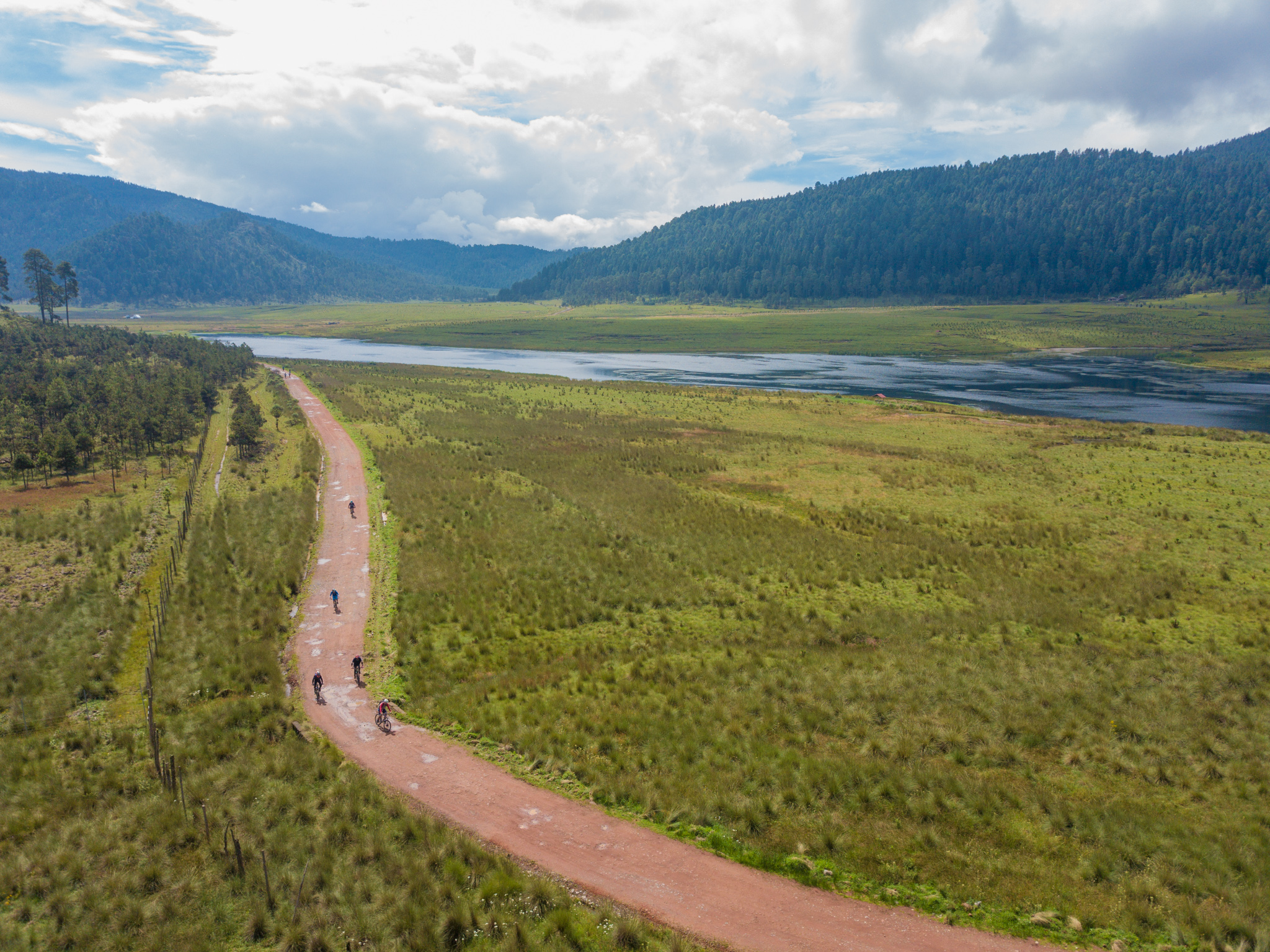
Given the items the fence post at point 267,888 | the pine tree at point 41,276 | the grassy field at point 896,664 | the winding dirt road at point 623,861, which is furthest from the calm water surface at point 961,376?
the fence post at point 267,888

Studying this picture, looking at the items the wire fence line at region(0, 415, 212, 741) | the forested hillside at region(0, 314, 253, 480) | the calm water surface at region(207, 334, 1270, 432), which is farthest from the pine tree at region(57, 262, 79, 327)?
the wire fence line at region(0, 415, 212, 741)

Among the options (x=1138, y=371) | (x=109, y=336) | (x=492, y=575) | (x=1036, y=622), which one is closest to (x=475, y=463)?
(x=492, y=575)

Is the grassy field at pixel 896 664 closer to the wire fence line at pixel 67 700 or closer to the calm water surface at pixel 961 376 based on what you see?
the wire fence line at pixel 67 700

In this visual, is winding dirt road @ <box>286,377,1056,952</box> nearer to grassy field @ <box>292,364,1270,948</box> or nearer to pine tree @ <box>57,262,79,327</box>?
grassy field @ <box>292,364,1270,948</box>

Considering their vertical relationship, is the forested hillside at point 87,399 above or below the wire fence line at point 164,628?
above

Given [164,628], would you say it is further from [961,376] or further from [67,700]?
[961,376]

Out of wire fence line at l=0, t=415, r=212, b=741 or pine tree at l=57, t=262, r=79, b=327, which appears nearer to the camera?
wire fence line at l=0, t=415, r=212, b=741

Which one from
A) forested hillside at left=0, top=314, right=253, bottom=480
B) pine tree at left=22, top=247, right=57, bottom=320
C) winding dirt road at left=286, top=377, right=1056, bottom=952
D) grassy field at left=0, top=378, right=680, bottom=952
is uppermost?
pine tree at left=22, top=247, right=57, bottom=320
